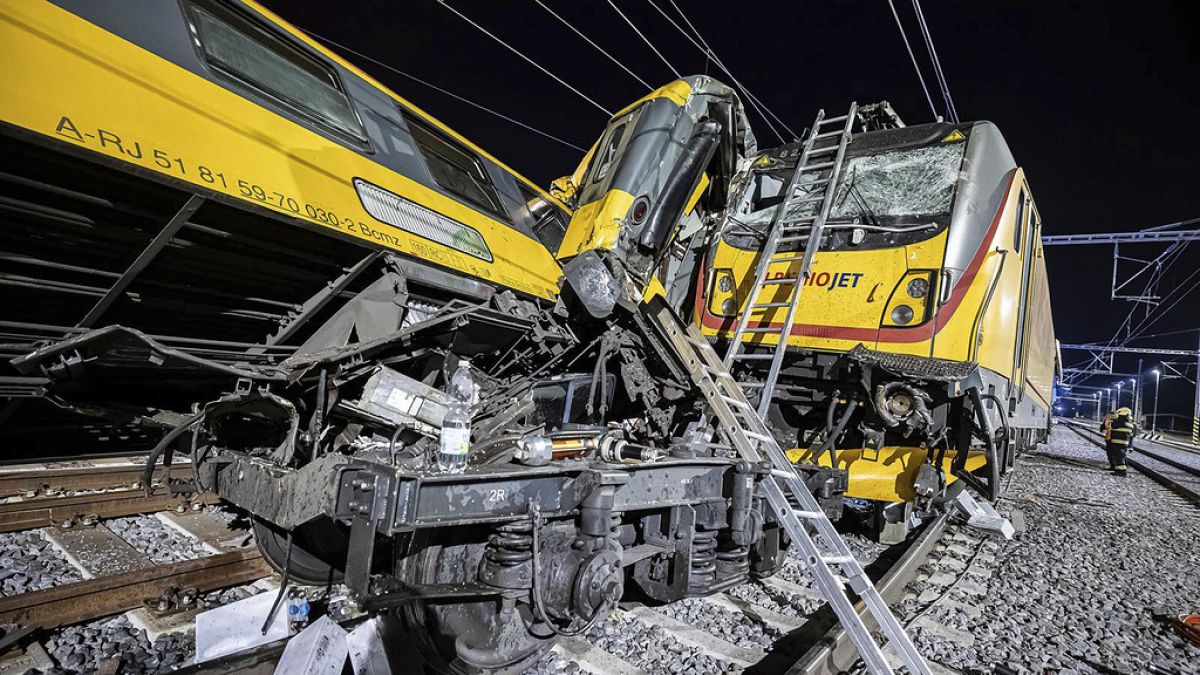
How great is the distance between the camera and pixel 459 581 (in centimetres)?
246

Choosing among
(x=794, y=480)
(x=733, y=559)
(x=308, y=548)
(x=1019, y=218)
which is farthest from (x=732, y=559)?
(x=1019, y=218)

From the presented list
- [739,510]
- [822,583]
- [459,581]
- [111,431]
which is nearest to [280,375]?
[459,581]

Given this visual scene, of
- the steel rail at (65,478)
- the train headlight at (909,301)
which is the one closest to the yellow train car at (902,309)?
the train headlight at (909,301)

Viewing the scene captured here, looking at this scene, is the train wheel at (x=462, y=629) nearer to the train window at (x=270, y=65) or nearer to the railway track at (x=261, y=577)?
the railway track at (x=261, y=577)

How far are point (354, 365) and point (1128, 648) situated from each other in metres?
4.55

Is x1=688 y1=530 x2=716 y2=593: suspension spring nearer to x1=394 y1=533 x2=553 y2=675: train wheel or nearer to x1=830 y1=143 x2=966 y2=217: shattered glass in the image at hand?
x1=394 y1=533 x2=553 y2=675: train wheel

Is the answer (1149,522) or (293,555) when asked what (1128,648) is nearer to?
(293,555)

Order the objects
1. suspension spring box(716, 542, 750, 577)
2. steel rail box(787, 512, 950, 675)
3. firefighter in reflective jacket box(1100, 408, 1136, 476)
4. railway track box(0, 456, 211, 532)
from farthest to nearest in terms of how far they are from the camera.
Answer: firefighter in reflective jacket box(1100, 408, 1136, 476), railway track box(0, 456, 211, 532), suspension spring box(716, 542, 750, 577), steel rail box(787, 512, 950, 675)

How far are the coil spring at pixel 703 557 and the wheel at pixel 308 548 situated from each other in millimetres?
2051

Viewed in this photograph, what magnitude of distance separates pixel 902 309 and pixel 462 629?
3974 millimetres

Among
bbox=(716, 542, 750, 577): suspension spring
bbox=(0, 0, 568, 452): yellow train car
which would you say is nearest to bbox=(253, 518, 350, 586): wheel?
bbox=(0, 0, 568, 452): yellow train car

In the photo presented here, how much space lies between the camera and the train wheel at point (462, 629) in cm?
233

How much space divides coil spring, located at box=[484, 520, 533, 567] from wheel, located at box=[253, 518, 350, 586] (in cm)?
159

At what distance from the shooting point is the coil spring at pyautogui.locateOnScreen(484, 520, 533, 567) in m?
2.29
